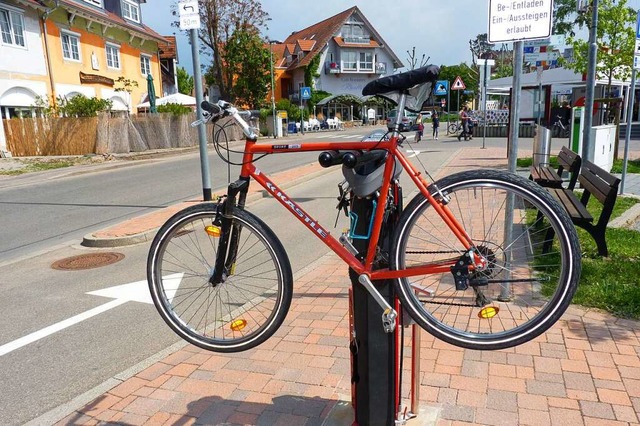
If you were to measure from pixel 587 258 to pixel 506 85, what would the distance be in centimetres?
2682

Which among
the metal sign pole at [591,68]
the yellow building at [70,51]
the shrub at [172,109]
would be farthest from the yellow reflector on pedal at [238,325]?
the shrub at [172,109]

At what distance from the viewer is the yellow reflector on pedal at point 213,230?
106 inches

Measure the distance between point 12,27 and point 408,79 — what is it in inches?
956

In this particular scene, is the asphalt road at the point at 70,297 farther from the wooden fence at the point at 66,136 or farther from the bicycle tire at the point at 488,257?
the wooden fence at the point at 66,136

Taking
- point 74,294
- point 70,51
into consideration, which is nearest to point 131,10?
point 70,51

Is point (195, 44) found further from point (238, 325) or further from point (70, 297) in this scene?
point (238, 325)

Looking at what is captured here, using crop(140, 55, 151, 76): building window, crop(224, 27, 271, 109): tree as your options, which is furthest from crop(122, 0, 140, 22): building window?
crop(224, 27, 271, 109): tree

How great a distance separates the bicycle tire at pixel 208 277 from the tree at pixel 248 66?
41206 millimetres

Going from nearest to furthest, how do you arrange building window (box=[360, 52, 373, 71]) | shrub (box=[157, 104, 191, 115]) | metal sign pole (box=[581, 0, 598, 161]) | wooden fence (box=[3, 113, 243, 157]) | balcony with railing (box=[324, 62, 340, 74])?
1. metal sign pole (box=[581, 0, 598, 161])
2. wooden fence (box=[3, 113, 243, 157])
3. shrub (box=[157, 104, 191, 115])
4. balcony with railing (box=[324, 62, 340, 74])
5. building window (box=[360, 52, 373, 71])

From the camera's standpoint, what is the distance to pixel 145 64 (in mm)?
32781

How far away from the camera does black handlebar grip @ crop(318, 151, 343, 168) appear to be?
7.86ft

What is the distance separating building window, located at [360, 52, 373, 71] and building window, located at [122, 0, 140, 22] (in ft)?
102

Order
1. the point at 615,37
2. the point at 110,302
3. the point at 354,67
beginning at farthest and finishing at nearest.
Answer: the point at 354,67
the point at 615,37
the point at 110,302

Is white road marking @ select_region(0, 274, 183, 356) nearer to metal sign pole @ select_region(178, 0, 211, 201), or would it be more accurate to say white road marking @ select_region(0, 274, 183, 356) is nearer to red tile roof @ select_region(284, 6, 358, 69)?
metal sign pole @ select_region(178, 0, 211, 201)
